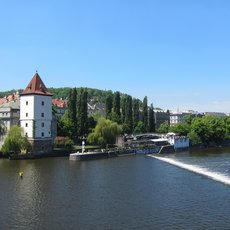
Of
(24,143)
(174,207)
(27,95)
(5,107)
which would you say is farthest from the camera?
(5,107)

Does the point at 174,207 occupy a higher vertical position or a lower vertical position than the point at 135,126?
lower

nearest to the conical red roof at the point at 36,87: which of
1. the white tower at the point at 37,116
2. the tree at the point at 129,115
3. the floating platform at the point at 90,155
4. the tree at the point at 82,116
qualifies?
the white tower at the point at 37,116

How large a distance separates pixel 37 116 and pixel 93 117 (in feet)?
113

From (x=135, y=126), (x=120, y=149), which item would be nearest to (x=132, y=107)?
(x=135, y=126)

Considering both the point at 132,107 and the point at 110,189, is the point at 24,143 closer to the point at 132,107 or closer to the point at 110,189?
the point at 110,189

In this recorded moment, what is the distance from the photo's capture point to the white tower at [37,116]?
88.2 m

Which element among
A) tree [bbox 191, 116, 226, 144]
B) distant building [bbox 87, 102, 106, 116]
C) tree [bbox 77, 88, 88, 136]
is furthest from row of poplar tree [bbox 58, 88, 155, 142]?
distant building [bbox 87, 102, 106, 116]

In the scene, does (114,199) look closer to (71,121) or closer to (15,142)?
(15,142)

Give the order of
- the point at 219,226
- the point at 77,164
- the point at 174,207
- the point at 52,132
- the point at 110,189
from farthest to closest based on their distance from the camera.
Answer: the point at 52,132
the point at 77,164
the point at 110,189
the point at 174,207
the point at 219,226

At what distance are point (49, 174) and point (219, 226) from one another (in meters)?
32.4

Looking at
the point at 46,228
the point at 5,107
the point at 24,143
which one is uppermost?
the point at 5,107

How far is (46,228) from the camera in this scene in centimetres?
2991

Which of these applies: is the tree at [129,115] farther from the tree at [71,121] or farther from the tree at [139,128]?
the tree at [71,121]

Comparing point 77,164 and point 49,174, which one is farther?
point 77,164
